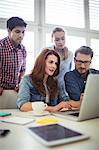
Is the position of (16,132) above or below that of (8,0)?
below

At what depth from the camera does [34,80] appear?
5.57 feet

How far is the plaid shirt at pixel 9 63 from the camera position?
2303 mm

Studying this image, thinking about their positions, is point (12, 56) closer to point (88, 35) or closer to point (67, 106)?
point (67, 106)

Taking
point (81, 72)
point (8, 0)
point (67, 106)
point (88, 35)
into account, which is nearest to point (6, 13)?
point (8, 0)

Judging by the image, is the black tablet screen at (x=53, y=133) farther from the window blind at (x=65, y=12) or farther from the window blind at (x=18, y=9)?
the window blind at (x=65, y=12)

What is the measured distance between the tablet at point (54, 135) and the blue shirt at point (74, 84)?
1.06m

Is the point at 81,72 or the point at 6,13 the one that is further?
the point at 6,13

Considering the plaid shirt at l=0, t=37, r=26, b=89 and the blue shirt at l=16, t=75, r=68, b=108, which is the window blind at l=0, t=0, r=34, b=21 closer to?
the plaid shirt at l=0, t=37, r=26, b=89

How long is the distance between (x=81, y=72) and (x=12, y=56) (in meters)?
0.81

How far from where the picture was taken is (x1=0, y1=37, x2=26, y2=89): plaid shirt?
2.30 m

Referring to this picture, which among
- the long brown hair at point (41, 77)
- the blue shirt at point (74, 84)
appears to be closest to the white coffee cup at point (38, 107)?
the long brown hair at point (41, 77)

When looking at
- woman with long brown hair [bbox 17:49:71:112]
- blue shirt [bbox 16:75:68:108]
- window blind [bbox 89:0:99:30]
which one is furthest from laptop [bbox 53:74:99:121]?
window blind [bbox 89:0:99:30]

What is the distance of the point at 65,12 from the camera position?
3.50 meters

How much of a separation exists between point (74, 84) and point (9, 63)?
0.80 m
